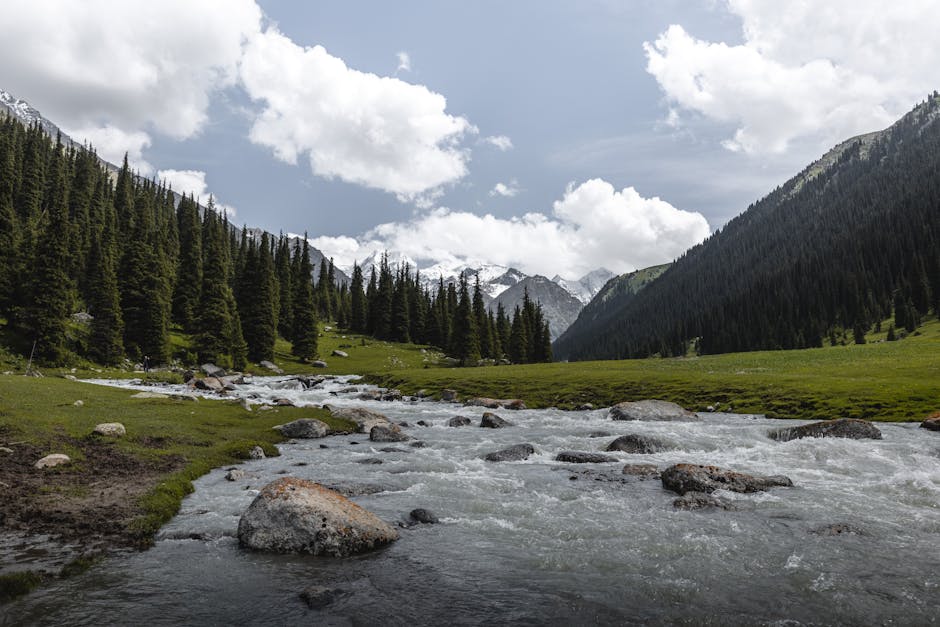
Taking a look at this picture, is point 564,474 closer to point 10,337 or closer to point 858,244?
point 10,337

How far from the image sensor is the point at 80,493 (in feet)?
50.5

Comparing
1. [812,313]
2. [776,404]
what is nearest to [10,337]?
[776,404]

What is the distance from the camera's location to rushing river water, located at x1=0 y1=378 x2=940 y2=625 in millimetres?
9172

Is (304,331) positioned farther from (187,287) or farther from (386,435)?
(386,435)

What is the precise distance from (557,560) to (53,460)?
18.2m

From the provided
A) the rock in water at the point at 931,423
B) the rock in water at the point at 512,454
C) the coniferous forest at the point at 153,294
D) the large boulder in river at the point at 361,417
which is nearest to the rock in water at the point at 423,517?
the rock in water at the point at 512,454

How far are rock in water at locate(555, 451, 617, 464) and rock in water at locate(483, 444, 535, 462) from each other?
1502mm

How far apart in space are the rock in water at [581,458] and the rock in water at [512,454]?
1502 millimetres

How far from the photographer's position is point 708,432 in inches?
1191

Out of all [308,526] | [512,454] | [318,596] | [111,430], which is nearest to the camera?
[318,596]

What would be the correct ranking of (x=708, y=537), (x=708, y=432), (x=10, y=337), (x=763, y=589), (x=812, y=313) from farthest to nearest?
(x=812, y=313), (x=10, y=337), (x=708, y=432), (x=708, y=537), (x=763, y=589)

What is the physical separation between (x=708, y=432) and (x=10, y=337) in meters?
70.5

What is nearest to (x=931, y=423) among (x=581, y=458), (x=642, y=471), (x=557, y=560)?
(x=642, y=471)

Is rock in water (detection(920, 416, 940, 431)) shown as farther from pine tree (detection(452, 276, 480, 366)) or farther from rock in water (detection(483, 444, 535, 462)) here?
pine tree (detection(452, 276, 480, 366))
